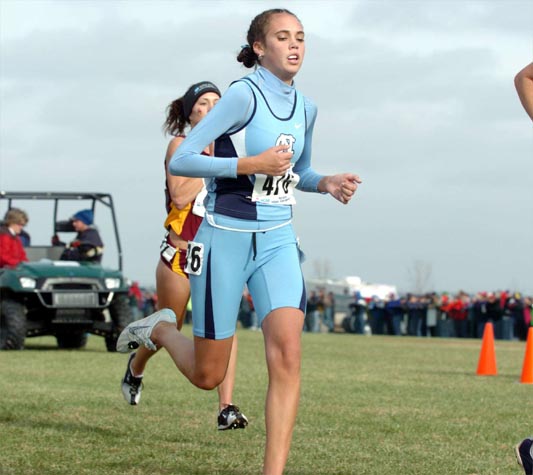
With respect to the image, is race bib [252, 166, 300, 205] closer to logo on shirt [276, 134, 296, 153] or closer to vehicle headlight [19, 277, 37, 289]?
logo on shirt [276, 134, 296, 153]

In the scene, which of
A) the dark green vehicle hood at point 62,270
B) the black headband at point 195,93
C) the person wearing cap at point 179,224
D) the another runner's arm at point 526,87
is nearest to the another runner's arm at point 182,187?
the person wearing cap at point 179,224

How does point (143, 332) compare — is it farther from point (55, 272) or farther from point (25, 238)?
point (25, 238)

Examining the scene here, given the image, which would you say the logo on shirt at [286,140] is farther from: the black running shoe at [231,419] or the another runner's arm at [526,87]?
the black running shoe at [231,419]

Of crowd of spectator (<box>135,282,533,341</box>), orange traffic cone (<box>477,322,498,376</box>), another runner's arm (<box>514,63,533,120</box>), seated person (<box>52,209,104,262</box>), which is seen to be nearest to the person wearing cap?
another runner's arm (<box>514,63,533,120</box>)

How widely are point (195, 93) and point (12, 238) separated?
484 inches

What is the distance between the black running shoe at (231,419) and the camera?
7691 millimetres

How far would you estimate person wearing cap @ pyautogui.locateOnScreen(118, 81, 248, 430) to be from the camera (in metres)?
8.07

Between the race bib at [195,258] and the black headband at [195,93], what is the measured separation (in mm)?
2355

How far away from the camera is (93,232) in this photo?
21.1m

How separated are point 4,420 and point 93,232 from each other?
12174 mm

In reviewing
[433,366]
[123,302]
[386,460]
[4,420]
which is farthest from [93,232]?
[386,460]

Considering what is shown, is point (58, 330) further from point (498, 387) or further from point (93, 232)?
point (498, 387)

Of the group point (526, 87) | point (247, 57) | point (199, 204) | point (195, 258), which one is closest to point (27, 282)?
point (199, 204)

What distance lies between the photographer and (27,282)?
772 inches
